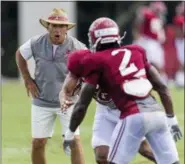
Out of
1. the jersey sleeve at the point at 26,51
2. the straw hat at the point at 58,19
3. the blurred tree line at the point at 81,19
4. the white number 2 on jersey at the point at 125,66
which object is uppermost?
the white number 2 on jersey at the point at 125,66

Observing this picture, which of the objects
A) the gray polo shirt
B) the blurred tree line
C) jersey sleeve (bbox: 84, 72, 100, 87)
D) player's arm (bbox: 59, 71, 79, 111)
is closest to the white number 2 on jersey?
jersey sleeve (bbox: 84, 72, 100, 87)

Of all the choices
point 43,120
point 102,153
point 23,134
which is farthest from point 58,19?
point 23,134

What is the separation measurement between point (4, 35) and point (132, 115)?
17742 millimetres

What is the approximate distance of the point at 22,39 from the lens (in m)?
24.5

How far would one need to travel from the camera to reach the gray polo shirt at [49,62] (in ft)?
29.7

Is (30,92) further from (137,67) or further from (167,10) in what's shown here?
(167,10)

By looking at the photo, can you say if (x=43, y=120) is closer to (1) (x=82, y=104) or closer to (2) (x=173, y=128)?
(2) (x=173, y=128)

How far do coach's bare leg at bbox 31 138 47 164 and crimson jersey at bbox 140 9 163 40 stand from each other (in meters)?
12.0

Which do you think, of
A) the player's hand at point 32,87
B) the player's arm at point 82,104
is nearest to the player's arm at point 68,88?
the player's arm at point 82,104

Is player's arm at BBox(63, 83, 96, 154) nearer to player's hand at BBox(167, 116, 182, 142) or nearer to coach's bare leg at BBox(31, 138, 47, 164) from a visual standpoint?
player's hand at BBox(167, 116, 182, 142)

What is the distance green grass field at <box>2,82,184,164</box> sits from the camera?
11.0 m

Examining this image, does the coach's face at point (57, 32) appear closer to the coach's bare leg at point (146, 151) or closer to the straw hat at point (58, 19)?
the straw hat at point (58, 19)

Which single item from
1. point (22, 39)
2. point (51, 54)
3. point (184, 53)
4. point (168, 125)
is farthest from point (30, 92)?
point (22, 39)

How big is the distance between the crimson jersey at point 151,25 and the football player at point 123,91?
44.5 ft
